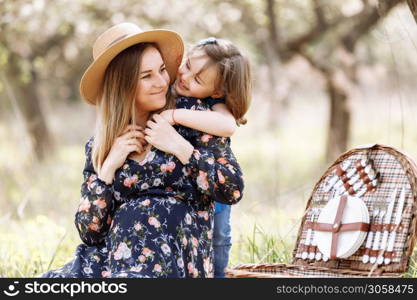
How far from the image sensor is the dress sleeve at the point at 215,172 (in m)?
3.26

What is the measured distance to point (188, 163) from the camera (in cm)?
329

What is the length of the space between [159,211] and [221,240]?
23.2 inches

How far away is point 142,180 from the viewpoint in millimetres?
3297

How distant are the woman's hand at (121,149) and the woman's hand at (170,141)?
0.20ft

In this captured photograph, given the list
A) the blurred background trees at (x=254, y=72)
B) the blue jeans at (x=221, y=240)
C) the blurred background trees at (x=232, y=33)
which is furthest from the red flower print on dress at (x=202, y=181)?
the blurred background trees at (x=232, y=33)

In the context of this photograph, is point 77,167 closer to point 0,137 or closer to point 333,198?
point 0,137

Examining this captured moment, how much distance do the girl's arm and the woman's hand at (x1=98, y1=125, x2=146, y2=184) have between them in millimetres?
149

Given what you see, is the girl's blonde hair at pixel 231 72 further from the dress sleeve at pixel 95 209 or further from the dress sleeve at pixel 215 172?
the dress sleeve at pixel 95 209

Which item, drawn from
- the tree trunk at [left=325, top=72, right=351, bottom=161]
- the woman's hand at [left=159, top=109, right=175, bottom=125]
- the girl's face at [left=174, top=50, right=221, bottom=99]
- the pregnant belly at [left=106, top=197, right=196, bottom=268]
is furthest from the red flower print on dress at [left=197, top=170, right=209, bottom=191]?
the tree trunk at [left=325, top=72, right=351, bottom=161]

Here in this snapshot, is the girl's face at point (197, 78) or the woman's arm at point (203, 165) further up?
the girl's face at point (197, 78)

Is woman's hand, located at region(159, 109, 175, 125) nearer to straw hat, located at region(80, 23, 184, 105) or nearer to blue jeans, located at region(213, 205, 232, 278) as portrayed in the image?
straw hat, located at region(80, 23, 184, 105)

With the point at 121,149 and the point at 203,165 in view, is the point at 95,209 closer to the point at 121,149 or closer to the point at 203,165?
the point at 121,149

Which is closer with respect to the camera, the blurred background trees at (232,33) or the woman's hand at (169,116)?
the woman's hand at (169,116)

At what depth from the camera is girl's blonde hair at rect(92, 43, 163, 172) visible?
10.9 ft
